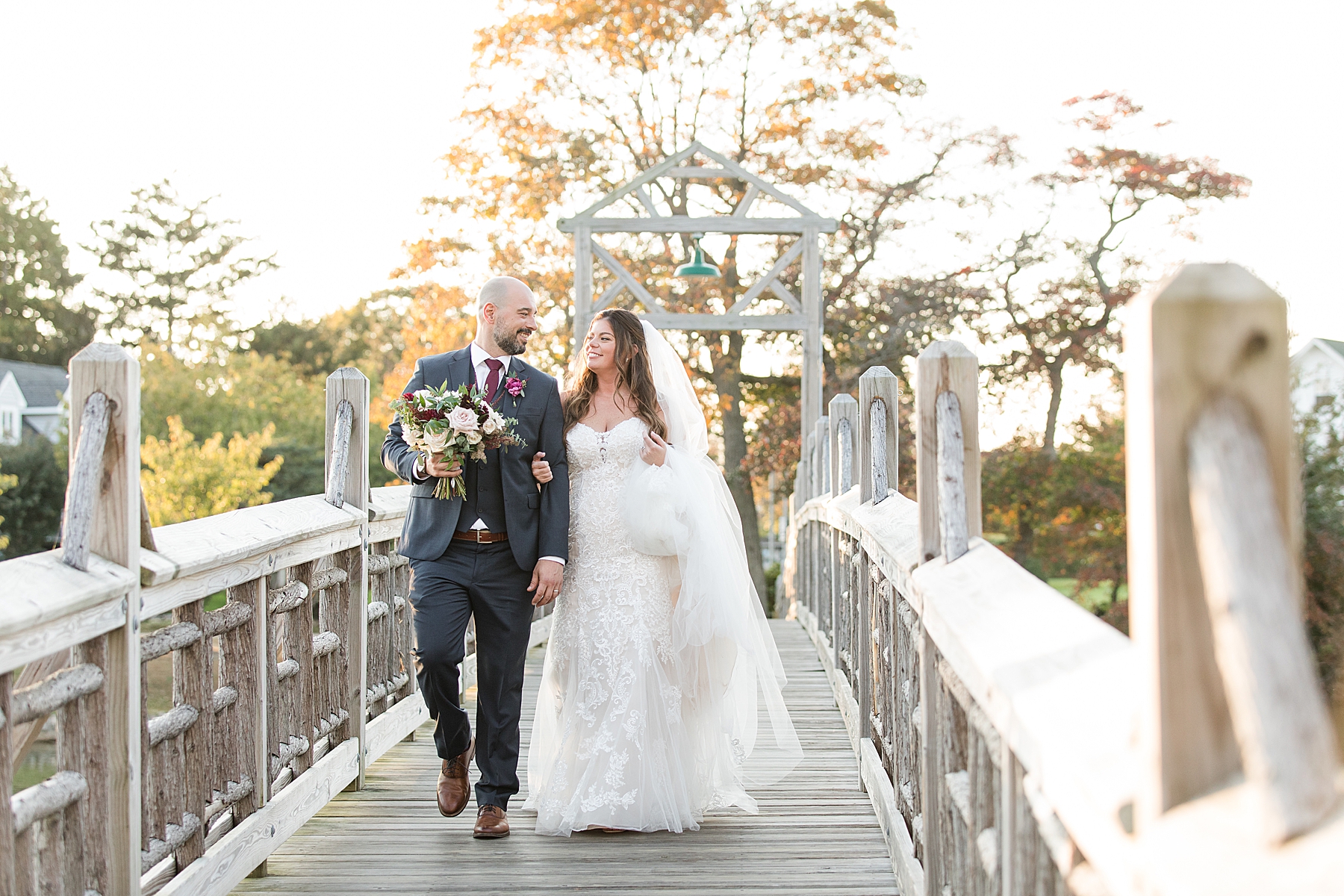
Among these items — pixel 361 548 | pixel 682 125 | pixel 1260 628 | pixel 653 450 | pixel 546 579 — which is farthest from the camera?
pixel 682 125

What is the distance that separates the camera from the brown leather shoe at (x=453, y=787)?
391 cm

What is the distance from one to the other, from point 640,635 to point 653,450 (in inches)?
26.4

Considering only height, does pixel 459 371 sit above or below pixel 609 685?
above

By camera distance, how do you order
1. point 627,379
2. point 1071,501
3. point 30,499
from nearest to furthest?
point 627,379 < point 1071,501 < point 30,499

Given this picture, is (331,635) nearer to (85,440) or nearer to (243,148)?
(85,440)

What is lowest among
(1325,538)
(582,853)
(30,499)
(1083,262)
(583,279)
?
(582,853)

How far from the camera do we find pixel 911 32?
17.4m

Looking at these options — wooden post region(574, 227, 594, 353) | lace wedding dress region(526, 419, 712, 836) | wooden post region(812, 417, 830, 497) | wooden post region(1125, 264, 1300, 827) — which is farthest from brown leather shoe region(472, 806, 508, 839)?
wooden post region(574, 227, 594, 353)

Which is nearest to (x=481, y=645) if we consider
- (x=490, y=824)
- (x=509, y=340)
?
(x=490, y=824)

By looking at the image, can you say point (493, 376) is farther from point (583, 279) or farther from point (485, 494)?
point (583, 279)

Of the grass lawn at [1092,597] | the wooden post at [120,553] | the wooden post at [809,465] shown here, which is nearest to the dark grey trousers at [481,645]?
the wooden post at [120,553]

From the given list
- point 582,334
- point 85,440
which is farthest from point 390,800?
point 582,334

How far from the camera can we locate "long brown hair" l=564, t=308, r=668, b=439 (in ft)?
14.1

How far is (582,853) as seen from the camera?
3717mm
